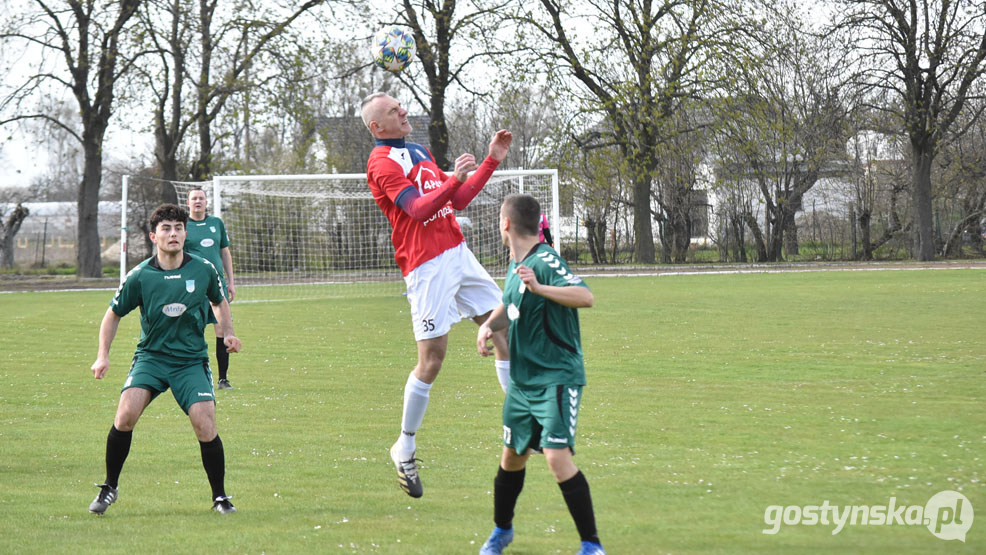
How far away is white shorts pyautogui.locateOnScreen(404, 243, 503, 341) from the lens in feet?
19.7

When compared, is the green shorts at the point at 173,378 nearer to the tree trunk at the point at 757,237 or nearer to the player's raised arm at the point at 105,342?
the player's raised arm at the point at 105,342

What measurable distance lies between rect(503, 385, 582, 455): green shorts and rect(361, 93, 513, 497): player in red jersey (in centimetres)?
131

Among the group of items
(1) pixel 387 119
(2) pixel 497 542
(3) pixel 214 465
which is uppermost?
(1) pixel 387 119

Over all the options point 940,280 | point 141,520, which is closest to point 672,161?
point 940,280

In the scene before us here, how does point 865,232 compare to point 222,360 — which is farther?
point 865,232

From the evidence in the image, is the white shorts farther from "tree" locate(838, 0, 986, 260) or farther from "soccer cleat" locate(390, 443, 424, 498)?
"tree" locate(838, 0, 986, 260)

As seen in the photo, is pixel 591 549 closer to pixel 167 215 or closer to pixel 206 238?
pixel 167 215

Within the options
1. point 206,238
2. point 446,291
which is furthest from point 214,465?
point 206,238

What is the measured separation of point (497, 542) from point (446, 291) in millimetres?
1955

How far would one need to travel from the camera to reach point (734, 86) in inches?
1325

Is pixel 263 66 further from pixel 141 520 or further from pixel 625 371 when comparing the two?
pixel 141 520

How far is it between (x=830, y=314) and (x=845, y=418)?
402 inches

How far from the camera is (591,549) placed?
421 centimetres

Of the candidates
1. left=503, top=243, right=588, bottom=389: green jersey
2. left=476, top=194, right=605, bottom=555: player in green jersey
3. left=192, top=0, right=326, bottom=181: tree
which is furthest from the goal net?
left=503, top=243, right=588, bottom=389: green jersey
